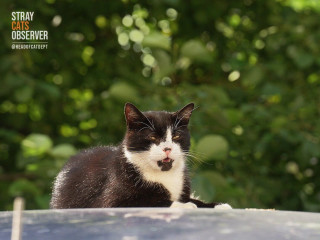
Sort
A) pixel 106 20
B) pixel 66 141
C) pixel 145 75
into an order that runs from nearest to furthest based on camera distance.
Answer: pixel 66 141, pixel 145 75, pixel 106 20

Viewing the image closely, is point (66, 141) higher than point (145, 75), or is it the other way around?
point (145, 75)

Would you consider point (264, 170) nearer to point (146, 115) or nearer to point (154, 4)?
point (154, 4)

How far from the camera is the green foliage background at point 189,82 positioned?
2.42 meters

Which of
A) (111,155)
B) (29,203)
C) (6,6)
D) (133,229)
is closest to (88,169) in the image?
(111,155)

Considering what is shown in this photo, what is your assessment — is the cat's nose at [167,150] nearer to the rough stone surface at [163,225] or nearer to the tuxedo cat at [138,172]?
the tuxedo cat at [138,172]

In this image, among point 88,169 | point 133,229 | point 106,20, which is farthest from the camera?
point 106,20

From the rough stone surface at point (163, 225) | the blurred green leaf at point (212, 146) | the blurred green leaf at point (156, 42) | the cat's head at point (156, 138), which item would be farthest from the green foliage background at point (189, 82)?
the rough stone surface at point (163, 225)

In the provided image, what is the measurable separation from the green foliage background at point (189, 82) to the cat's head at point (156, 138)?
2.59ft

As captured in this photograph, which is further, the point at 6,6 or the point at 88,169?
the point at 6,6

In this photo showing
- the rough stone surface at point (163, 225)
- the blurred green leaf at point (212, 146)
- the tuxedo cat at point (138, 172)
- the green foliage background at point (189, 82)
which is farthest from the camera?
the green foliage background at point (189, 82)

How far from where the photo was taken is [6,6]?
247 cm

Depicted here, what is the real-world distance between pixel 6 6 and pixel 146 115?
3.97 feet

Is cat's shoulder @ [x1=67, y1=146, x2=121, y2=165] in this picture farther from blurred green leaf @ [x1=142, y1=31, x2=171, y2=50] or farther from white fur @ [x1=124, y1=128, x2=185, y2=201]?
blurred green leaf @ [x1=142, y1=31, x2=171, y2=50]

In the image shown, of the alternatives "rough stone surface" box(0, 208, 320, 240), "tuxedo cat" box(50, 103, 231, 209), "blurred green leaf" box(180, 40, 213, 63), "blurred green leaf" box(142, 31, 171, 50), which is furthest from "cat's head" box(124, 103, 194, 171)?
"blurred green leaf" box(180, 40, 213, 63)
